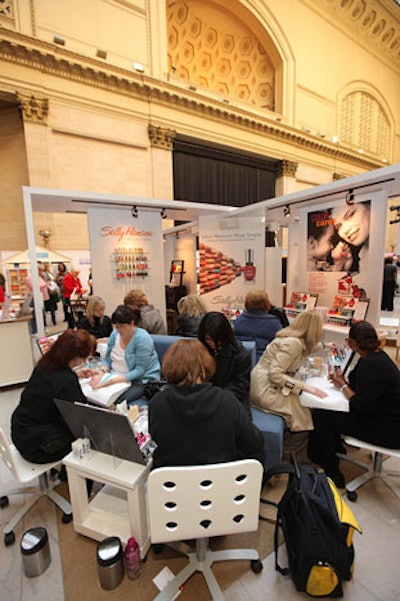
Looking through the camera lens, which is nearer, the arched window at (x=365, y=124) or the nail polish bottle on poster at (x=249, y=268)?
the nail polish bottle on poster at (x=249, y=268)

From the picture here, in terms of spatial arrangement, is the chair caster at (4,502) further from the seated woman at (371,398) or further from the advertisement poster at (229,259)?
the advertisement poster at (229,259)

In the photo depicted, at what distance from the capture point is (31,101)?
8258mm

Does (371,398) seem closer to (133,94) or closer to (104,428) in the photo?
(104,428)

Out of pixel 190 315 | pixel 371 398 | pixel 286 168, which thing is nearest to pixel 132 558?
pixel 371 398

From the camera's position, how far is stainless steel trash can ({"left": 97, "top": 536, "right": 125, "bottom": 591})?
1521 millimetres

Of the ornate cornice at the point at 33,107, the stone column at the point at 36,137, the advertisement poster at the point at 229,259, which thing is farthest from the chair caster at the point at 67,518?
the ornate cornice at the point at 33,107

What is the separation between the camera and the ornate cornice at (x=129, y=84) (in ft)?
26.1

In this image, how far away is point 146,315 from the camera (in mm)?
3818

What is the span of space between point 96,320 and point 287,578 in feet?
10.5

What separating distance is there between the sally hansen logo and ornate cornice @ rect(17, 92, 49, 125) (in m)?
5.87

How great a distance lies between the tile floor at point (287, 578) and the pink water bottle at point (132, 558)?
35cm

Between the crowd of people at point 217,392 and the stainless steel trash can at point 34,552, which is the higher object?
the crowd of people at point 217,392

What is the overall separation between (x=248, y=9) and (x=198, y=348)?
15.6m

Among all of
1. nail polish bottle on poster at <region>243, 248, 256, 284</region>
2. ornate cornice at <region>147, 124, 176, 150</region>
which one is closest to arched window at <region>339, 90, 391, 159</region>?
ornate cornice at <region>147, 124, 176, 150</region>
